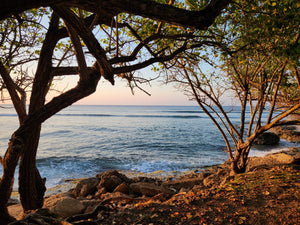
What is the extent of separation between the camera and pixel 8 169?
11.2ft

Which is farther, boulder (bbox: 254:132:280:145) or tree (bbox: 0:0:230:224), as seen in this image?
boulder (bbox: 254:132:280:145)

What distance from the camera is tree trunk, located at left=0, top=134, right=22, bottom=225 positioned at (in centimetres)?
323

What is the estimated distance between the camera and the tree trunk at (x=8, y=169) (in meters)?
3.23

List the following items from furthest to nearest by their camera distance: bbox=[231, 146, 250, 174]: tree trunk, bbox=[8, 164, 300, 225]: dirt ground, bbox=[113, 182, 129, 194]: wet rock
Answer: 1. bbox=[113, 182, 129, 194]: wet rock
2. bbox=[231, 146, 250, 174]: tree trunk
3. bbox=[8, 164, 300, 225]: dirt ground

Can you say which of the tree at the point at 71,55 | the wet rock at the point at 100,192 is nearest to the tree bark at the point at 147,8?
the tree at the point at 71,55

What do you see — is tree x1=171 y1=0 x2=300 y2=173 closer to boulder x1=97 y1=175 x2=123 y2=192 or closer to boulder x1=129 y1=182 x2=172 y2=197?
boulder x1=129 y1=182 x2=172 y2=197

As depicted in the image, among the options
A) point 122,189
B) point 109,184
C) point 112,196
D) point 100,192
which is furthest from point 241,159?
point 100,192

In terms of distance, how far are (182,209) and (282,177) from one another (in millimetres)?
3027

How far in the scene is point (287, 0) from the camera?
3982 mm

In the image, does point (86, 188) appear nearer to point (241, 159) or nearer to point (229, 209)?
point (229, 209)

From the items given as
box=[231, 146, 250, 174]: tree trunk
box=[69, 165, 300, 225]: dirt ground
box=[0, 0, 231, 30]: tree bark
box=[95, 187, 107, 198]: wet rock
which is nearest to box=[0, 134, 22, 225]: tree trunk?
box=[69, 165, 300, 225]: dirt ground

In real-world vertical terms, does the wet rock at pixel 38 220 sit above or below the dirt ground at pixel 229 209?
above

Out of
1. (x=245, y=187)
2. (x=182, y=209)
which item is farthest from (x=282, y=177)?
(x=182, y=209)

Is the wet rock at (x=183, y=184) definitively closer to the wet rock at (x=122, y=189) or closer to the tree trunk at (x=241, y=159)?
the wet rock at (x=122, y=189)
